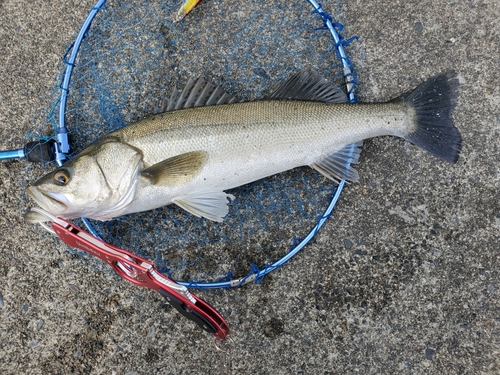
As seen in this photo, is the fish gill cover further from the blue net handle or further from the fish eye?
the fish eye

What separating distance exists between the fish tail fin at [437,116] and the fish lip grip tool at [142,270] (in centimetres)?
153

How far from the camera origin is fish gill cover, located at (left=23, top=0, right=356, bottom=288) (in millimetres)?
2305

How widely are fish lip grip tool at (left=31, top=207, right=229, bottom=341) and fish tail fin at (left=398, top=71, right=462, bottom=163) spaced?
1.53 metres

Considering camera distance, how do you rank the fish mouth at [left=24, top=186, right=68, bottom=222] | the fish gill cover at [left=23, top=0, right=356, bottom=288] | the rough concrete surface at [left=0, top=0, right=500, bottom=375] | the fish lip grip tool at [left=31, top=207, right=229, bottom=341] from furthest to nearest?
the fish gill cover at [left=23, top=0, right=356, bottom=288], the rough concrete surface at [left=0, top=0, right=500, bottom=375], the fish mouth at [left=24, top=186, right=68, bottom=222], the fish lip grip tool at [left=31, top=207, right=229, bottom=341]

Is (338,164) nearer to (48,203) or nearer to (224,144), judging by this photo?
(224,144)

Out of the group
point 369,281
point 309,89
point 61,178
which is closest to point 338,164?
point 309,89

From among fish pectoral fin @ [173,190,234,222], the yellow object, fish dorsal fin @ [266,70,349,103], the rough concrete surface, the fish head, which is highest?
the yellow object

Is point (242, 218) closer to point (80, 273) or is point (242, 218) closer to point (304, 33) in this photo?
point (80, 273)

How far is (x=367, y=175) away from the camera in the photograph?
2.30 meters

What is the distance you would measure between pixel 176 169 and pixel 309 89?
3.00 feet

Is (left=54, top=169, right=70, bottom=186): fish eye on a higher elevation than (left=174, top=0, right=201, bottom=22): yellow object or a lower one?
lower

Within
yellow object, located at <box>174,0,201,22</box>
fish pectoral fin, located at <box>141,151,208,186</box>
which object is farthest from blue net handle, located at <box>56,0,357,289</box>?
fish pectoral fin, located at <box>141,151,208,186</box>

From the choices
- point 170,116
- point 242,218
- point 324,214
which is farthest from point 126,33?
point 324,214

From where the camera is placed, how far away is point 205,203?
6.78 ft
